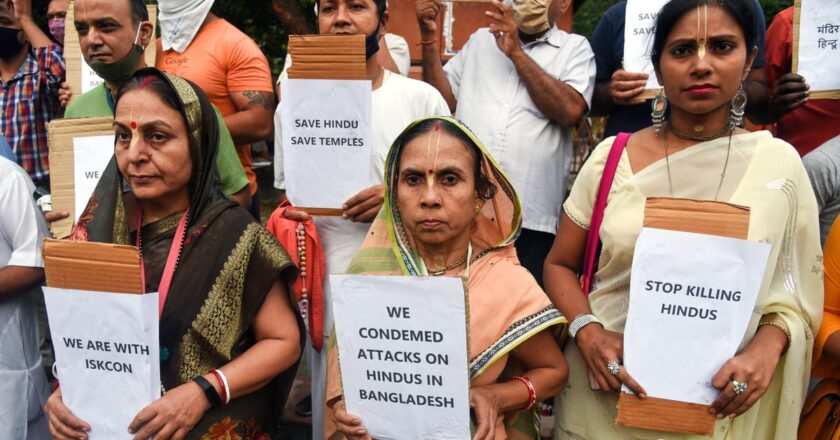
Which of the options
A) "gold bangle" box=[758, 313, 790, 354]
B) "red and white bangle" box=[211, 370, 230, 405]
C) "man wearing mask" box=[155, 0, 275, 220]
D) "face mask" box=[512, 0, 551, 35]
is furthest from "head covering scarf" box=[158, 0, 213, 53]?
"gold bangle" box=[758, 313, 790, 354]

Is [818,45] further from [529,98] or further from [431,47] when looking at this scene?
[431,47]

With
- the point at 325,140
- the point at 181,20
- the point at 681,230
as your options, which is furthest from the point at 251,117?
the point at 681,230

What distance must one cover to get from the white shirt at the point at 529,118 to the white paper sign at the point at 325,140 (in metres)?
1.02

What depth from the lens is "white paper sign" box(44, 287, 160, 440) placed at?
2402 millimetres

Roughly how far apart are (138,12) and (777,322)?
3.04 m

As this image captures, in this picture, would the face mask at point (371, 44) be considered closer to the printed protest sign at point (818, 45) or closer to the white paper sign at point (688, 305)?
the white paper sign at point (688, 305)

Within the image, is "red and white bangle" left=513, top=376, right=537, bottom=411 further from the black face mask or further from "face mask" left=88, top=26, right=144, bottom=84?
the black face mask

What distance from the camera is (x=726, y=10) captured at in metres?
2.56

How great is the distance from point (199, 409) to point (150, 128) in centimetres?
90

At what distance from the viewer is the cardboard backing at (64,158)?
336 cm

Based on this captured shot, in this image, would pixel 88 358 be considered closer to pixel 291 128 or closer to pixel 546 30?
pixel 291 128

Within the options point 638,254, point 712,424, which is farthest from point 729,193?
point 712,424

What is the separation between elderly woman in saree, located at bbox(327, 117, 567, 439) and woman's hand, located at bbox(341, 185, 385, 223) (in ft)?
0.99

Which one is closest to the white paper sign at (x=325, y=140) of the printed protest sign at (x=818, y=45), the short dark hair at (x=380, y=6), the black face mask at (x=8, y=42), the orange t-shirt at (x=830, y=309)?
the short dark hair at (x=380, y=6)
